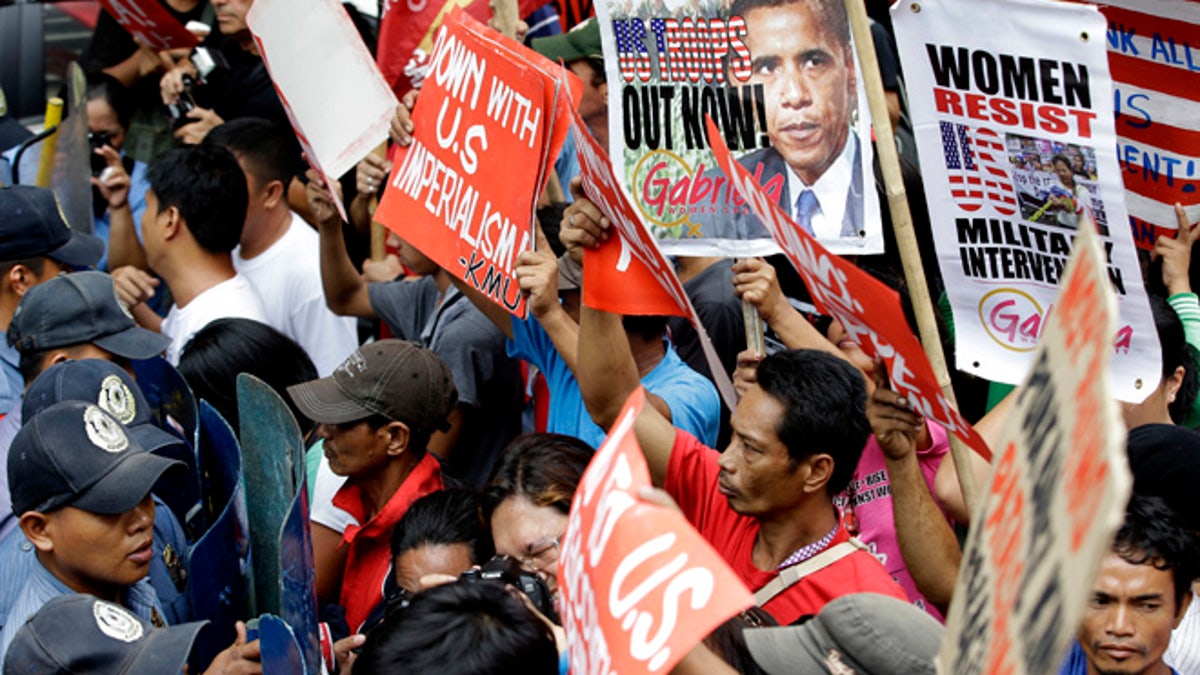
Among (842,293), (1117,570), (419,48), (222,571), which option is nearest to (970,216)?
(842,293)

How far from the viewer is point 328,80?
4.68 metres

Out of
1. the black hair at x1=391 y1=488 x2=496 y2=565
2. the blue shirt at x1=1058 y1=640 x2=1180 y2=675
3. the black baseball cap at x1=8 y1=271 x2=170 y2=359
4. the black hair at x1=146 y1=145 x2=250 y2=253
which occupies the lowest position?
the black baseball cap at x1=8 y1=271 x2=170 y2=359

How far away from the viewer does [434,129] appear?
13.8ft

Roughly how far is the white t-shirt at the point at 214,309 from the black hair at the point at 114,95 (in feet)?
7.18

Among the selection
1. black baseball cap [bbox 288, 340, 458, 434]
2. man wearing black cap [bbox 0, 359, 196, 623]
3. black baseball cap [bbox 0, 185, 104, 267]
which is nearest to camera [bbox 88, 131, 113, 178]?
black baseball cap [bbox 0, 185, 104, 267]

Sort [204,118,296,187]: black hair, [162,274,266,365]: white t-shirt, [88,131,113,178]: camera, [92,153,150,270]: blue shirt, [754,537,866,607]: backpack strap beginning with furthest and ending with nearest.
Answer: [88,131,113,178]: camera, [92,153,150,270]: blue shirt, [204,118,296,187]: black hair, [162,274,266,365]: white t-shirt, [754,537,866,607]: backpack strap

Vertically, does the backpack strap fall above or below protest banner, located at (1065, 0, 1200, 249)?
below

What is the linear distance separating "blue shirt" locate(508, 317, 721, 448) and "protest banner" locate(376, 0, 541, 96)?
1.41 m

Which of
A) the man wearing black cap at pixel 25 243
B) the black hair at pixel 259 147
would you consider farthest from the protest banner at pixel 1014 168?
the black hair at pixel 259 147

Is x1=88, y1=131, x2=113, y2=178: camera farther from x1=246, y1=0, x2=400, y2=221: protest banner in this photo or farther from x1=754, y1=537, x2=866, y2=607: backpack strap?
x1=754, y1=537, x2=866, y2=607: backpack strap

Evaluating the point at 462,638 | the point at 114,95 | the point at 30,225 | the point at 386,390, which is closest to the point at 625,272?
the point at 386,390

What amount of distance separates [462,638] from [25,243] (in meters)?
3.23

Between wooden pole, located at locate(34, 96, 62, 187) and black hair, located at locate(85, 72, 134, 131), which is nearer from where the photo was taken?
wooden pole, located at locate(34, 96, 62, 187)

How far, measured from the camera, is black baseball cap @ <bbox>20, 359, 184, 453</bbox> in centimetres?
380
